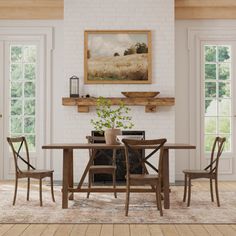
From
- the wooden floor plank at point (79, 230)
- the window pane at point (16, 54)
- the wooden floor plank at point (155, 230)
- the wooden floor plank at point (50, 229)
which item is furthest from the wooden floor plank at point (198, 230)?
the window pane at point (16, 54)

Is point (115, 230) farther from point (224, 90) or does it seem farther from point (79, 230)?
point (224, 90)

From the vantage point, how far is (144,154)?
7.59 meters

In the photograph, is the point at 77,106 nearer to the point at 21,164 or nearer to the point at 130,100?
the point at 130,100

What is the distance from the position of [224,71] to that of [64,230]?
16.9ft

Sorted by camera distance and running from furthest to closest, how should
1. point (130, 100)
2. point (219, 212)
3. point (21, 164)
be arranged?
1. point (21, 164)
2. point (130, 100)
3. point (219, 212)

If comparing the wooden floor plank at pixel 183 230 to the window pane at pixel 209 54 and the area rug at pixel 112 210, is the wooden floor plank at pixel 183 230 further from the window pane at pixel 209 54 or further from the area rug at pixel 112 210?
the window pane at pixel 209 54

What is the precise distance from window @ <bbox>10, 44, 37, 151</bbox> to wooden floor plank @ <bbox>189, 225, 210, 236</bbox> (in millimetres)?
4556

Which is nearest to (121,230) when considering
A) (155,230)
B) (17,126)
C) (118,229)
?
(118,229)

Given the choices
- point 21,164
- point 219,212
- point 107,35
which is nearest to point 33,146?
point 21,164

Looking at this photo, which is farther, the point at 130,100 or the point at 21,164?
the point at 21,164

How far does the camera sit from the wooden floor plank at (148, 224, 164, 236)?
3.91 meters

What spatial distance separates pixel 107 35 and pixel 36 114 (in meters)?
1.94

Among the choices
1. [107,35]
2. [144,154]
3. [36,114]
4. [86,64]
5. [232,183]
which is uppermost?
[107,35]

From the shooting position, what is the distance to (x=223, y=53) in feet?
26.9
